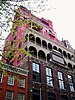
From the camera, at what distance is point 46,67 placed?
94.8ft

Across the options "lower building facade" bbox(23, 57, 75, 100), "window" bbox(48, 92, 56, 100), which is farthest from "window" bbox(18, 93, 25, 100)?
"window" bbox(48, 92, 56, 100)

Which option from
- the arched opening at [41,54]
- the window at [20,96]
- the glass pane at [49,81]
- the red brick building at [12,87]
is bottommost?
the window at [20,96]

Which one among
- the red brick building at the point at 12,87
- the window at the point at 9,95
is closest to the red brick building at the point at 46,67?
the red brick building at the point at 12,87

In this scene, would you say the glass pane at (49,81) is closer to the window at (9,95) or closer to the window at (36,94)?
the window at (36,94)

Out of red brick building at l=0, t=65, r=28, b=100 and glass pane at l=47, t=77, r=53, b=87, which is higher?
glass pane at l=47, t=77, r=53, b=87

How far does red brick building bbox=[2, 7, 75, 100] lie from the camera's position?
24.9 metres

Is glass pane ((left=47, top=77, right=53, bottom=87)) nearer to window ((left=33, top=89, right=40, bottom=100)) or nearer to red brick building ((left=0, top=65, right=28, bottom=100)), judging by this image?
window ((left=33, top=89, right=40, bottom=100))

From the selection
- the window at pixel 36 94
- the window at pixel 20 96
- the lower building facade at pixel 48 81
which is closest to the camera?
the window at pixel 20 96

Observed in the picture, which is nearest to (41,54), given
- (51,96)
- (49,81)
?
(49,81)

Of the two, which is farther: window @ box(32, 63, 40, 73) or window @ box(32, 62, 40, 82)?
window @ box(32, 63, 40, 73)

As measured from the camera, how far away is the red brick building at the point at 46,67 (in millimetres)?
24914

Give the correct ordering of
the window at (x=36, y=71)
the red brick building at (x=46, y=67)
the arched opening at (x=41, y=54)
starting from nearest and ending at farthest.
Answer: the red brick building at (x=46, y=67) < the window at (x=36, y=71) < the arched opening at (x=41, y=54)

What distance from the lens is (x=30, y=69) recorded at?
25.3m

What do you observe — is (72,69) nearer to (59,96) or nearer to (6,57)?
(59,96)
